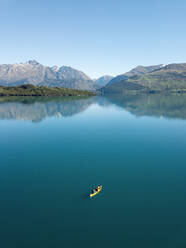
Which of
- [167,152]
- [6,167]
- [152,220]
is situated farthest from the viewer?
[167,152]

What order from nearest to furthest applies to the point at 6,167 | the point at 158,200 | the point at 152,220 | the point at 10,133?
1. the point at 152,220
2. the point at 158,200
3. the point at 6,167
4. the point at 10,133

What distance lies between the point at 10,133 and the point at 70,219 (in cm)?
6959

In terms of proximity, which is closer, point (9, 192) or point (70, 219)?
point (70, 219)

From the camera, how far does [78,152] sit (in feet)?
188

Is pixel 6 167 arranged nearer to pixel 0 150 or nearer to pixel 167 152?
pixel 0 150

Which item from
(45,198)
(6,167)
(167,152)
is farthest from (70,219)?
(167,152)

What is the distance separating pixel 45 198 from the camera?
33.3 metres

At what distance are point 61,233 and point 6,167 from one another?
3028 cm

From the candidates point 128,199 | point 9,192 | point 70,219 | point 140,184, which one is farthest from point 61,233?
point 140,184

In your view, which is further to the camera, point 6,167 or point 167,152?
point 167,152

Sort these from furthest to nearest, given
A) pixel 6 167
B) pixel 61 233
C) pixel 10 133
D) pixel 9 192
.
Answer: pixel 10 133 < pixel 6 167 < pixel 9 192 < pixel 61 233

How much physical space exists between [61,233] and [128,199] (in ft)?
46.0

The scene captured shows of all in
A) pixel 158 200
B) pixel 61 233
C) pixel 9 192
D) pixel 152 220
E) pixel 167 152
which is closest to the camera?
pixel 61 233

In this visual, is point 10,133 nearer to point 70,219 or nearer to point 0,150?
point 0,150
